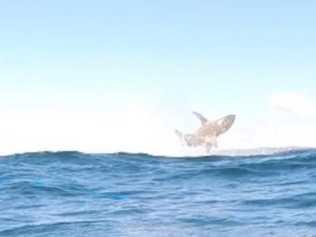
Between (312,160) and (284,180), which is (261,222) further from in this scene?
(312,160)

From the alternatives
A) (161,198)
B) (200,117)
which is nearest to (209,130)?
(200,117)

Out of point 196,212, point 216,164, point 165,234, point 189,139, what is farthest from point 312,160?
point 189,139

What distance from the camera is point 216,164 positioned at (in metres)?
29.5

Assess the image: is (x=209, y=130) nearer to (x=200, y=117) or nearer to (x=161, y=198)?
(x=200, y=117)

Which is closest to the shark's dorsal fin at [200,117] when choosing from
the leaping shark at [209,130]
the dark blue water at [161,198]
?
the leaping shark at [209,130]

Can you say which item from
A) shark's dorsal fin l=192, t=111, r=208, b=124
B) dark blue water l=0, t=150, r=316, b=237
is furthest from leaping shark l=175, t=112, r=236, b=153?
dark blue water l=0, t=150, r=316, b=237

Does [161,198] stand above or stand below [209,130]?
below

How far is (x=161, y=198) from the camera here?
66.3 ft

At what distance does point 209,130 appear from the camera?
72.1 meters

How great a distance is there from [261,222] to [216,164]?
46.0 ft

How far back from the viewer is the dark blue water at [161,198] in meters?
15.5

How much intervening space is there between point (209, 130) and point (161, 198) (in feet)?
Result: 172

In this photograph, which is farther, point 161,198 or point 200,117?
point 200,117

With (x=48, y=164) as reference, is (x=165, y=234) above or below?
below
